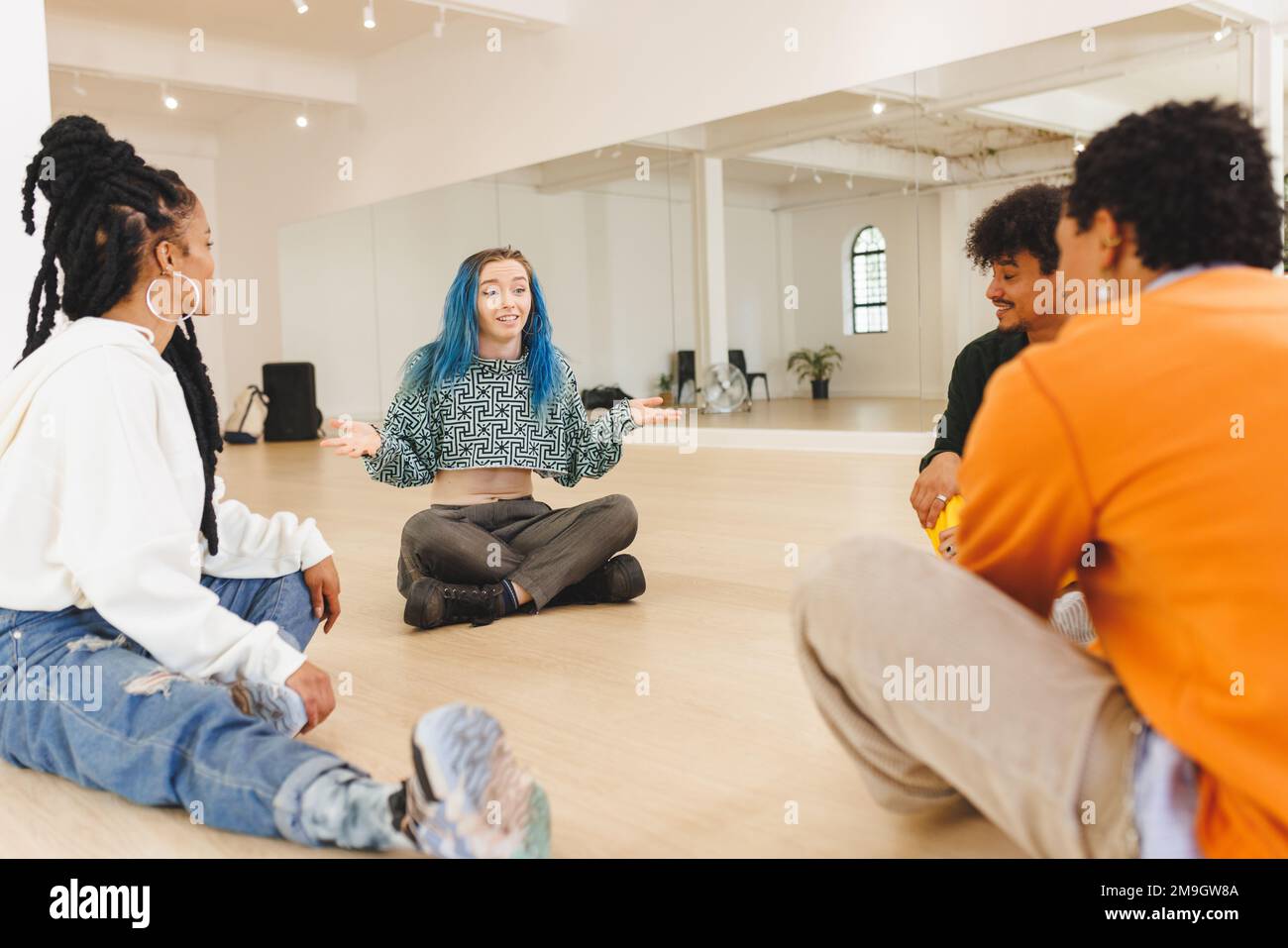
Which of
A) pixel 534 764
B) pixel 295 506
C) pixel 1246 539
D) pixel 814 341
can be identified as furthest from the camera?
pixel 814 341

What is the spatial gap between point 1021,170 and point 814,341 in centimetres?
228

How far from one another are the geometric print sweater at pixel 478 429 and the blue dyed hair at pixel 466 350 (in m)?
0.03

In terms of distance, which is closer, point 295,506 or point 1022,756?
point 1022,756

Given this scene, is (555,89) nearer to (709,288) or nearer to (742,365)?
(709,288)

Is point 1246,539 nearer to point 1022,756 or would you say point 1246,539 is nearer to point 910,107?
point 1022,756

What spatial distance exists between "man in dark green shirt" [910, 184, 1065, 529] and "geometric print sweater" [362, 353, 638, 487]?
0.85 m

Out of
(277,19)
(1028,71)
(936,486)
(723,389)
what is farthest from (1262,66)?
(277,19)

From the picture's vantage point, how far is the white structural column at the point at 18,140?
12.1 ft

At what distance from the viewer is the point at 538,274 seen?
10.1 meters

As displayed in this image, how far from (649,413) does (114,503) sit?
1534 millimetres

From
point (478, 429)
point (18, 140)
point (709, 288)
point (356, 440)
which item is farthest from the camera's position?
point (709, 288)

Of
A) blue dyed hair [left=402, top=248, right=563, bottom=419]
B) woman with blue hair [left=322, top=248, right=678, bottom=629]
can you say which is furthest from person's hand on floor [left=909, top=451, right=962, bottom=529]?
blue dyed hair [left=402, top=248, right=563, bottom=419]
